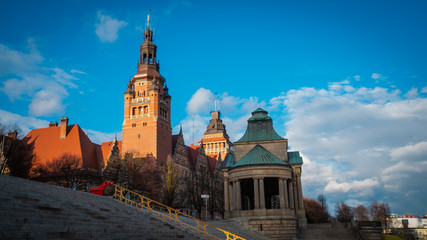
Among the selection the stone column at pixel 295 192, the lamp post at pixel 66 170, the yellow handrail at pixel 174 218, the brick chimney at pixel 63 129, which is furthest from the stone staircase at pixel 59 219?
the brick chimney at pixel 63 129

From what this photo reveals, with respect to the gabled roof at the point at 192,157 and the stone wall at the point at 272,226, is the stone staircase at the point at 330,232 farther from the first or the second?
the gabled roof at the point at 192,157

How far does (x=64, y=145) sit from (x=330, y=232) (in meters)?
40.6

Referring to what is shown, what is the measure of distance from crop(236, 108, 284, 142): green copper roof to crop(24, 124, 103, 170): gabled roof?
2524 centimetres

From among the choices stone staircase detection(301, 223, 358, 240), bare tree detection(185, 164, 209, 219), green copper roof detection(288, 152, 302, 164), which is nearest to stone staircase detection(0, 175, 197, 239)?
stone staircase detection(301, 223, 358, 240)

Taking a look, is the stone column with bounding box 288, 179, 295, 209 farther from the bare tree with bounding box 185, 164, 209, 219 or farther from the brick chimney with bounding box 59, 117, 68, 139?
the brick chimney with bounding box 59, 117, 68, 139

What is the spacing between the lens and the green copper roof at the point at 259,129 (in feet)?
146

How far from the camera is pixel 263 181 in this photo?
38406 millimetres

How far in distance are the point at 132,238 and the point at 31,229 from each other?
15.7 feet

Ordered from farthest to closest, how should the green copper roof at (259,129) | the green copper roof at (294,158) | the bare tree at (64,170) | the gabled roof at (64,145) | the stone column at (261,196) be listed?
the gabled roof at (64,145)
the bare tree at (64,170)
the green copper roof at (259,129)
the green copper roof at (294,158)
the stone column at (261,196)

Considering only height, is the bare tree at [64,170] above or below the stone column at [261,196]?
above

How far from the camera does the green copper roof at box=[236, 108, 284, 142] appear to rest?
44.4 meters

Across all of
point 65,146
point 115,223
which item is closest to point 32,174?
point 65,146

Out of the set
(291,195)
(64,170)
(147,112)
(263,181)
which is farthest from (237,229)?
(147,112)

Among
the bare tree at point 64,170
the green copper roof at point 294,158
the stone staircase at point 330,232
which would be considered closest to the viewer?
the stone staircase at point 330,232
